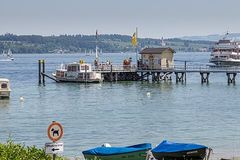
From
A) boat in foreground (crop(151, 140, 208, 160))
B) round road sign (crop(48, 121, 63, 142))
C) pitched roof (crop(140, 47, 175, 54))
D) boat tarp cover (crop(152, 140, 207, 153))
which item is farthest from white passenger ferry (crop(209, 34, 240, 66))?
round road sign (crop(48, 121, 63, 142))

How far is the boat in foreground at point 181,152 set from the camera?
85.3ft

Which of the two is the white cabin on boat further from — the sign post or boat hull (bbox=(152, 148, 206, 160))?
the sign post

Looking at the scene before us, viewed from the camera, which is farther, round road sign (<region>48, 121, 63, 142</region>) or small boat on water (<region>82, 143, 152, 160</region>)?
small boat on water (<region>82, 143, 152, 160</region>)

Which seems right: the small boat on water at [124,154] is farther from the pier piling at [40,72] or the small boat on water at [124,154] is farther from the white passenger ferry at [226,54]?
the white passenger ferry at [226,54]

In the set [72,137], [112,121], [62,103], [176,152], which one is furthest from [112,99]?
[176,152]

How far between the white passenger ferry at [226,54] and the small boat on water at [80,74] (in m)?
72.1

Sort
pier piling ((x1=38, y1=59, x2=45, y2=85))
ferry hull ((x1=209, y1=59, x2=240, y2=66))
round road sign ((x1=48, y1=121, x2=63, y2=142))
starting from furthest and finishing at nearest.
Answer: ferry hull ((x1=209, y1=59, x2=240, y2=66)) → pier piling ((x1=38, y1=59, x2=45, y2=85)) → round road sign ((x1=48, y1=121, x2=63, y2=142))

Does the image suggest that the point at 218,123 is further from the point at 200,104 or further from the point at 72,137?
the point at 200,104

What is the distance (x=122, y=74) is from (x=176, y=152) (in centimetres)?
6629

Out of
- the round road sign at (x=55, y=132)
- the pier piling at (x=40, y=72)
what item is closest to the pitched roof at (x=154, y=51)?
the pier piling at (x=40, y=72)

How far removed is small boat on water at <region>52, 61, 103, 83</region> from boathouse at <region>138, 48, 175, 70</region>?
6520 millimetres

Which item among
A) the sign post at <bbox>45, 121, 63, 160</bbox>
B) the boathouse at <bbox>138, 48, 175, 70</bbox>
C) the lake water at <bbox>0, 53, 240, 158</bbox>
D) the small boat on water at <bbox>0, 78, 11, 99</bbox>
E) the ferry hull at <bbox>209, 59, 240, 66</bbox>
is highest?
the boathouse at <bbox>138, 48, 175, 70</bbox>

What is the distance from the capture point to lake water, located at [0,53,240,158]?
127 feet

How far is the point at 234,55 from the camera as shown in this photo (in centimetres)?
16388
